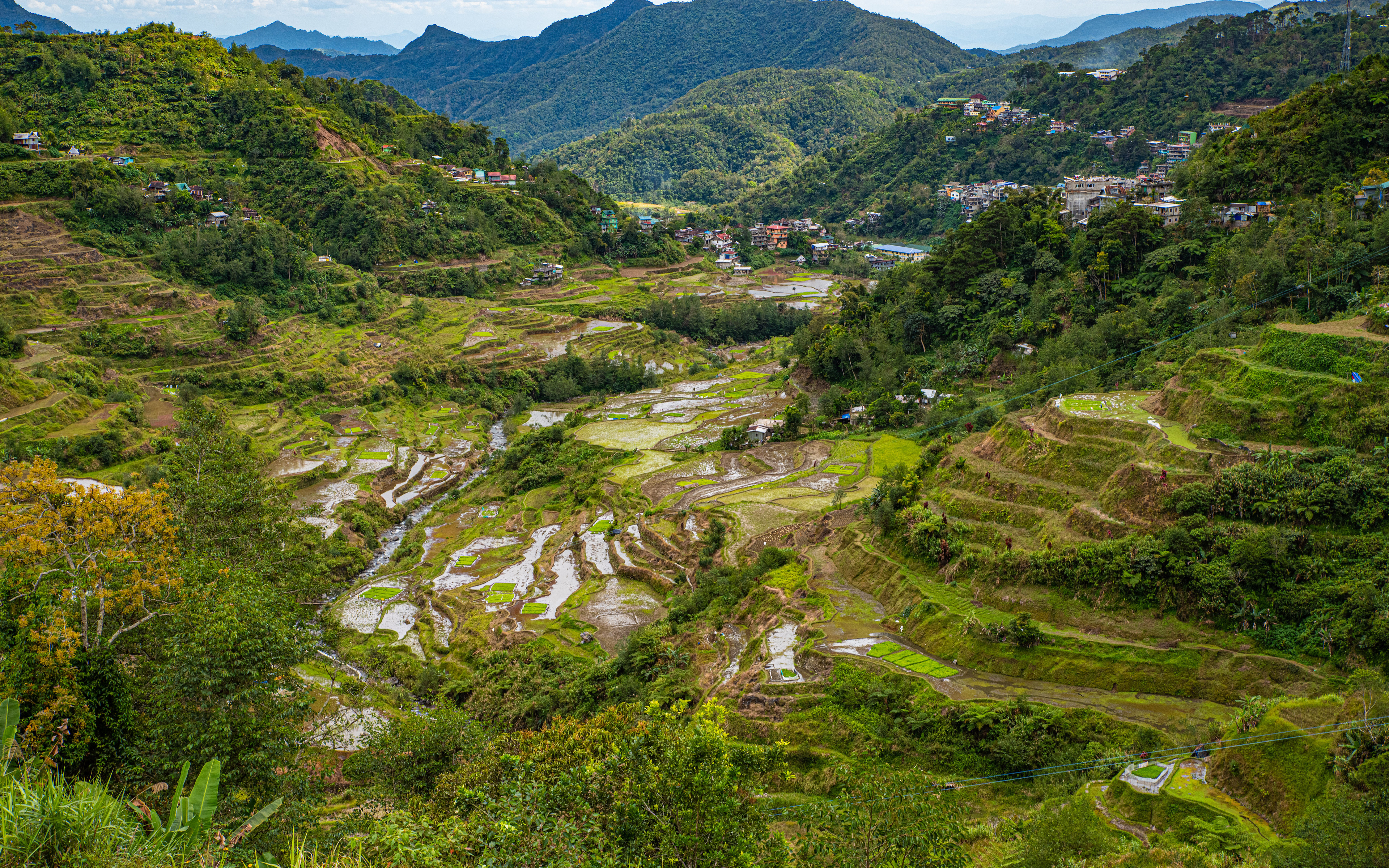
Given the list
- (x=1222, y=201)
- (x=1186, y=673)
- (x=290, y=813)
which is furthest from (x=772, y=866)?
(x=1222, y=201)

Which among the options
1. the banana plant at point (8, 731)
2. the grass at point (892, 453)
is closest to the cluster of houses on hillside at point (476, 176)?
the grass at point (892, 453)

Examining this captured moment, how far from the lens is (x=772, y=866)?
964 centimetres

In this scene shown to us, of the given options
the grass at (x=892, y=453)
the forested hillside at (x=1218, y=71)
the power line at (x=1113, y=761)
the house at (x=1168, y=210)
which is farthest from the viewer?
the forested hillside at (x=1218, y=71)

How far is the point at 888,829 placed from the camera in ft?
31.4

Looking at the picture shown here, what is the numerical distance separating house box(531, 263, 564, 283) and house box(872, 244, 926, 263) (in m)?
31.0

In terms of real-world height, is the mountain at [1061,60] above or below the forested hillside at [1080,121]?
above

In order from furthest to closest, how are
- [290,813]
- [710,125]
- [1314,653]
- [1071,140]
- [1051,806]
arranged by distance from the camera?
[710,125], [1071,140], [1314,653], [1051,806], [290,813]

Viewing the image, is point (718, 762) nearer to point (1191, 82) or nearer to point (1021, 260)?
point (1021, 260)

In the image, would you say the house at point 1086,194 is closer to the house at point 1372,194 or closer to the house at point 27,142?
the house at point 1372,194

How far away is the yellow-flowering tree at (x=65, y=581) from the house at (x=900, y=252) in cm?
6545

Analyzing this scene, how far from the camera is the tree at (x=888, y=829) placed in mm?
9477

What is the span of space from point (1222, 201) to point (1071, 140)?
166ft

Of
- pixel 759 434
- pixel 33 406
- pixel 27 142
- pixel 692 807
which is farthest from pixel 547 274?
pixel 692 807

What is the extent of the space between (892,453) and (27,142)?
58.1 m
